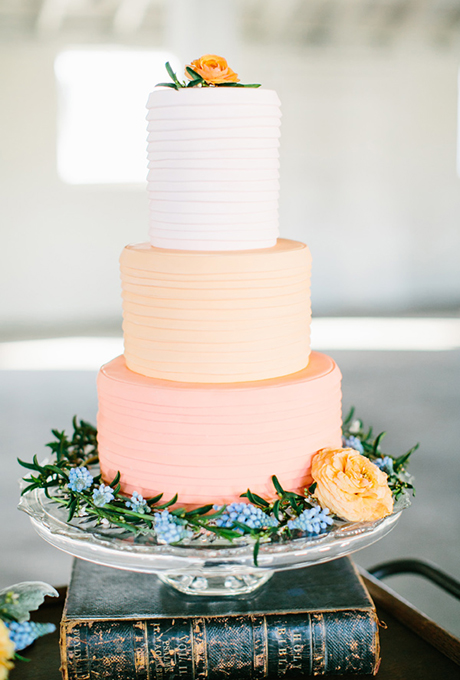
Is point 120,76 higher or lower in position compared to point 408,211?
higher

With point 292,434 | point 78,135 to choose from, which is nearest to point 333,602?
point 292,434

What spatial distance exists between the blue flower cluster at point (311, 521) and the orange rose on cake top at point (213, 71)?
85 cm

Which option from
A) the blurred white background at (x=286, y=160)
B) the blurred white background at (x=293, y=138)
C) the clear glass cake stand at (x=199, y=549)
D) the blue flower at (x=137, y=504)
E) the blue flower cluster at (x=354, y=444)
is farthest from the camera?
the blurred white background at (x=293, y=138)

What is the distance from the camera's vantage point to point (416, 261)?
930 cm

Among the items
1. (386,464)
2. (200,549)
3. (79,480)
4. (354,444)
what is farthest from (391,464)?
(79,480)

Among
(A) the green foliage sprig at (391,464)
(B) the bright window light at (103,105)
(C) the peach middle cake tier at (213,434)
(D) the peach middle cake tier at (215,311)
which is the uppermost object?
(B) the bright window light at (103,105)

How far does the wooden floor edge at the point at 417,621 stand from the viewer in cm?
131

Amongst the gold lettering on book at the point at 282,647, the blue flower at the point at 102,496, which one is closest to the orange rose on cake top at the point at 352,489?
the gold lettering on book at the point at 282,647

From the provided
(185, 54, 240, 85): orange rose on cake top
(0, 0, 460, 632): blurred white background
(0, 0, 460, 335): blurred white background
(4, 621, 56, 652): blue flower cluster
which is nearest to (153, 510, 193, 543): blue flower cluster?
(4, 621, 56, 652): blue flower cluster

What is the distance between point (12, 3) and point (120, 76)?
4.91 feet

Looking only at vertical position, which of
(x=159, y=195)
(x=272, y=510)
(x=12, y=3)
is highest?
(x=12, y=3)

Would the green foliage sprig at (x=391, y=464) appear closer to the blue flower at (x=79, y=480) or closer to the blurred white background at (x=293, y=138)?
the blue flower at (x=79, y=480)

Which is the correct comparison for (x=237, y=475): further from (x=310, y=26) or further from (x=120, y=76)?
(x=310, y=26)

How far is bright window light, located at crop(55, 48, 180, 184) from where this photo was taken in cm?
832
